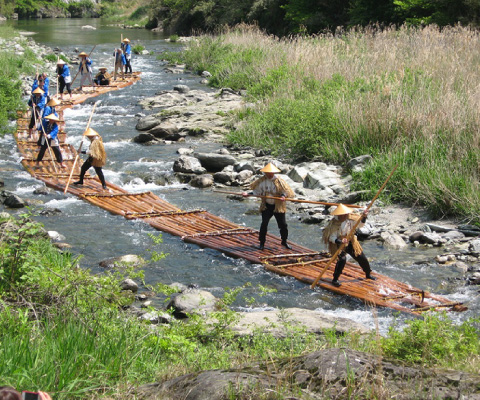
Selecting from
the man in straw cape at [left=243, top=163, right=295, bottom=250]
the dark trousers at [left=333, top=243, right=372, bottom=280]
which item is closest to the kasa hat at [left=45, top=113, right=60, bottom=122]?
the man in straw cape at [left=243, top=163, right=295, bottom=250]

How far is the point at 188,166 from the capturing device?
16.1 meters

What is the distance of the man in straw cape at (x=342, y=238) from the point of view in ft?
30.8

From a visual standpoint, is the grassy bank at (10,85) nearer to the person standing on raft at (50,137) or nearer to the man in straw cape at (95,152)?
the person standing on raft at (50,137)

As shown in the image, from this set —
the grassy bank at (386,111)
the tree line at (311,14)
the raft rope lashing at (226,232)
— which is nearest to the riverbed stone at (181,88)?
the grassy bank at (386,111)

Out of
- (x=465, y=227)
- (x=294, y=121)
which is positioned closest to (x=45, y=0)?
(x=294, y=121)

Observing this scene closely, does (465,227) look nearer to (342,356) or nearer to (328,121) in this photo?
(328,121)

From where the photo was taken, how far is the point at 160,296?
9.22m

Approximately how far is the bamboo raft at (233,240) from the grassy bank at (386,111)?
323 centimetres

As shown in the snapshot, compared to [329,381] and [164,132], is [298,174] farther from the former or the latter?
[329,381]

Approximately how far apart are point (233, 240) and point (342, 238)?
280 cm

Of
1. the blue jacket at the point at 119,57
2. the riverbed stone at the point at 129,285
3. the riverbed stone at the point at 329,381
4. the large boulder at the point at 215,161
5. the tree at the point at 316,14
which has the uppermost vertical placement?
the tree at the point at 316,14

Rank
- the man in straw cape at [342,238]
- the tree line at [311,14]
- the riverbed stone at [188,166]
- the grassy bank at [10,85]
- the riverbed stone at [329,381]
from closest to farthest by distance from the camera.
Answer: the riverbed stone at [329,381]
the man in straw cape at [342,238]
the riverbed stone at [188,166]
the grassy bank at [10,85]
the tree line at [311,14]

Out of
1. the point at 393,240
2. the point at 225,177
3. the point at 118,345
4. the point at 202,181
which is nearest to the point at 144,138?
the point at 202,181

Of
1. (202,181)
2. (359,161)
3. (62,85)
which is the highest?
(62,85)
